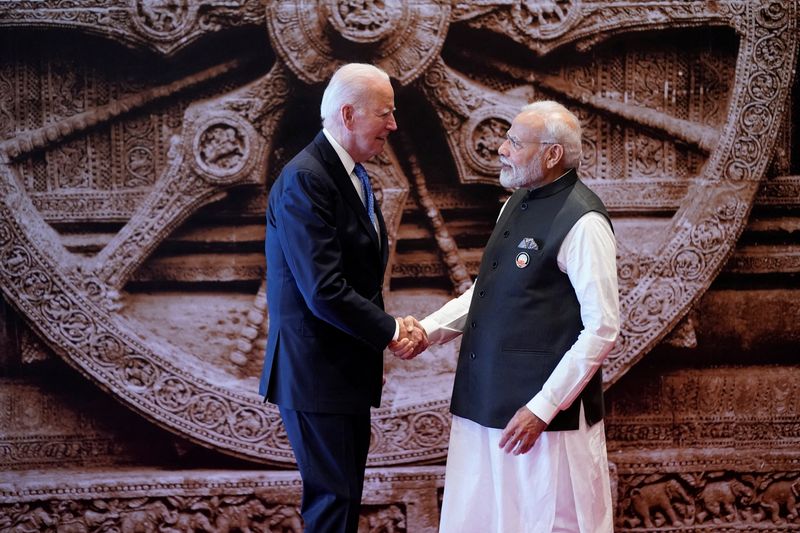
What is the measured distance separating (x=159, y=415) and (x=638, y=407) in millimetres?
2089

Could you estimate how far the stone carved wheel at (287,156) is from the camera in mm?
3549

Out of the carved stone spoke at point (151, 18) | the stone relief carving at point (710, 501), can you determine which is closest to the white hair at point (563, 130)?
the carved stone spoke at point (151, 18)

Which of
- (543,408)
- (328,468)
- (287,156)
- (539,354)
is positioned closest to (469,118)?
(287,156)

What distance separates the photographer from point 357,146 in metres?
2.55

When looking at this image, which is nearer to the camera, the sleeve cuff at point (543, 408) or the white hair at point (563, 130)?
the sleeve cuff at point (543, 408)

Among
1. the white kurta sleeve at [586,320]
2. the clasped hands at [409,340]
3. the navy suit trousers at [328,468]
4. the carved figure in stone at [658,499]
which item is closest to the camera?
the white kurta sleeve at [586,320]

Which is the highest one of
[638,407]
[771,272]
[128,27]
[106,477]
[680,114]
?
[128,27]

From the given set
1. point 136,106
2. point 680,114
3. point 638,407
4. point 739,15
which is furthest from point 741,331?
point 136,106

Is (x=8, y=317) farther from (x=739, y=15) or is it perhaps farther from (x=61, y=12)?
(x=739, y=15)

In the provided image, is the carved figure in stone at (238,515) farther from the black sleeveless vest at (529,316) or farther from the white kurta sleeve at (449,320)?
the black sleeveless vest at (529,316)

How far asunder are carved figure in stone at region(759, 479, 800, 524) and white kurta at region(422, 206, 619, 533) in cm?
157

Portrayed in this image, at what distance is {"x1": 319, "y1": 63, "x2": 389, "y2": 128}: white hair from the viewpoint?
250 centimetres

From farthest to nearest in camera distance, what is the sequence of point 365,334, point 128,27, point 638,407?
point 638,407 < point 128,27 < point 365,334

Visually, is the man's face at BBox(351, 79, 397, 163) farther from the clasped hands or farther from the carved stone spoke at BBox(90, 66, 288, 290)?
the carved stone spoke at BBox(90, 66, 288, 290)
